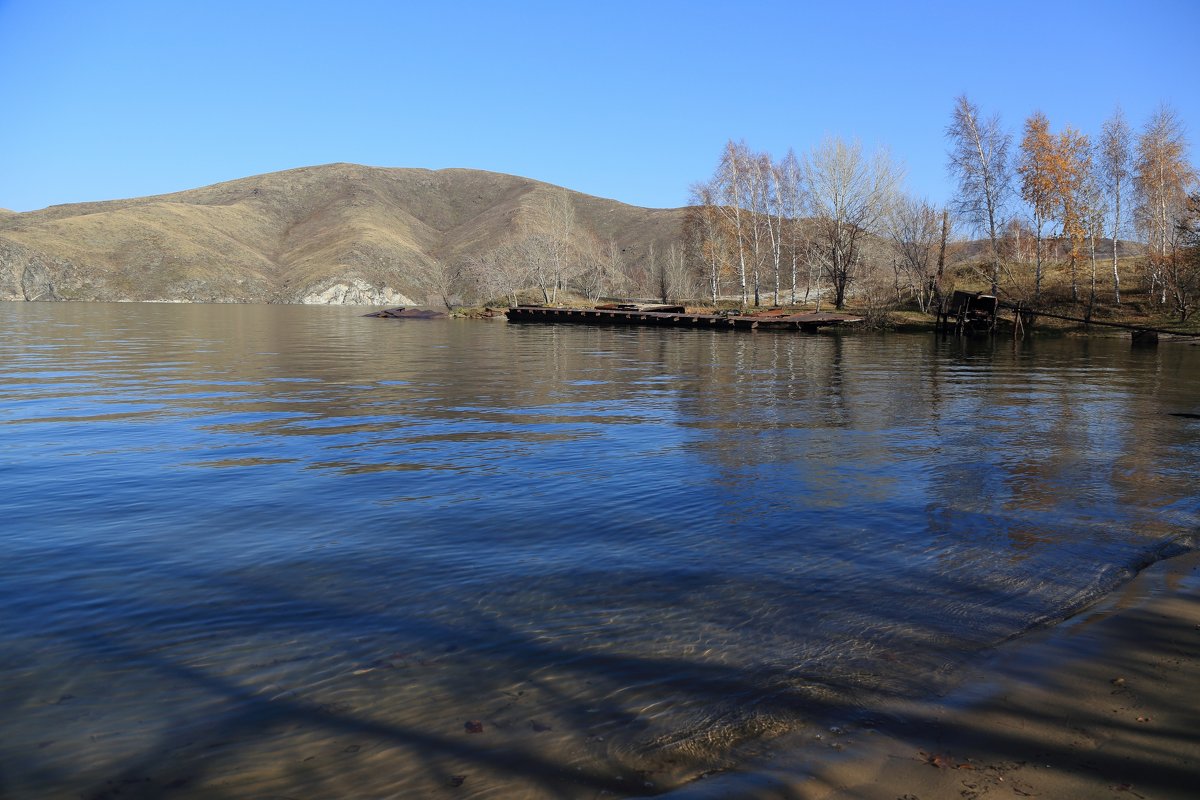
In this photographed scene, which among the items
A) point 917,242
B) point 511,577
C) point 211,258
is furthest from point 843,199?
point 211,258

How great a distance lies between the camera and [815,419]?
46.7 ft

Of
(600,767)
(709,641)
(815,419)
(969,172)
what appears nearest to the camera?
(600,767)

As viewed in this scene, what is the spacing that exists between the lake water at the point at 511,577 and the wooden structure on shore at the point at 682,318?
36.5 metres

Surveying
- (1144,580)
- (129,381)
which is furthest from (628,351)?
(1144,580)

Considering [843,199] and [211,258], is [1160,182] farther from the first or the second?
[211,258]

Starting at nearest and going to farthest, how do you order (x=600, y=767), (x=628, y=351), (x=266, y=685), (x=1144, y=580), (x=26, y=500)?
(x=600, y=767) → (x=266, y=685) → (x=1144, y=580) → (x=26, y=500) → (x=628, y=351)

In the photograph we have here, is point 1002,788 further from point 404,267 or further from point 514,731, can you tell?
point 404,267

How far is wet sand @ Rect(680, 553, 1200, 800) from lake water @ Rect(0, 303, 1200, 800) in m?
0.22

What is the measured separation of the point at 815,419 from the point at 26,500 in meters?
11.9

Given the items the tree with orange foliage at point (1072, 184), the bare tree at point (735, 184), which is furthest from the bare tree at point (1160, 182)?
the bare tree at point (735, 184)

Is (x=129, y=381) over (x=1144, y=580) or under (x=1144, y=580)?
over

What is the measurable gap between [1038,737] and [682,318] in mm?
53438

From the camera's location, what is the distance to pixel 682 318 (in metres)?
56.3

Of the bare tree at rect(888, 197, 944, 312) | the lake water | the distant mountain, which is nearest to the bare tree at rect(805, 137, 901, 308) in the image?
the bare tree at rect(888, 197, 944, 312)
